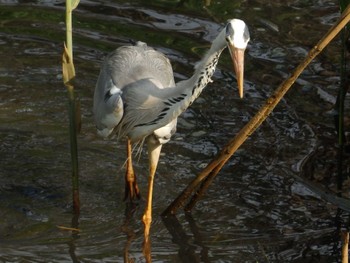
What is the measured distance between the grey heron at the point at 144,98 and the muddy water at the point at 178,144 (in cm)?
37

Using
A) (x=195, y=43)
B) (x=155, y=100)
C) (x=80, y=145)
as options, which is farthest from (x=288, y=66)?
(x=155, y=100)

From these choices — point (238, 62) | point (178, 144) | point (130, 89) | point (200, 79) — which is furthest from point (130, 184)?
point (238, 62)

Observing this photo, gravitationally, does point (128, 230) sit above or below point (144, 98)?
below

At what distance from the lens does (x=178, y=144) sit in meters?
7.09

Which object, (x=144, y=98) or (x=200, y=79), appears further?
(x=144, y=98)

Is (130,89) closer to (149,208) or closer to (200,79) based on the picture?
(149,208)

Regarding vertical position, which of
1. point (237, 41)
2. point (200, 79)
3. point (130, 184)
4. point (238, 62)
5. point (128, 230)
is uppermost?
point (237, 41)

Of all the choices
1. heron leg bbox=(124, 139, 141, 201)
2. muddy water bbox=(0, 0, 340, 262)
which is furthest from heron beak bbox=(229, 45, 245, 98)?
heron leg bbox=(124, 139, 141, 201)

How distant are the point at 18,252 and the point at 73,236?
0.42m

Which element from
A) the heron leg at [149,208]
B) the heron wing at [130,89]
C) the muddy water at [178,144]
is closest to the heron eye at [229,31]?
the heron wing at [130,89]

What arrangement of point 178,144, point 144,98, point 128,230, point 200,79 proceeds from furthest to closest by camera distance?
1. point 178,144
2. point 128,230
3. point 144,98
4. point 200,79

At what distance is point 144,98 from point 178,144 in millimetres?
1427

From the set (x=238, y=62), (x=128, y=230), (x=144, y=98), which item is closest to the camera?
(x=238, y=62)

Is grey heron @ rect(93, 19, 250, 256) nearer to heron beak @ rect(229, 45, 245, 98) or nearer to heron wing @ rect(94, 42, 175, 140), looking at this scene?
heron wing @ rect(94, 42, 175, 140)
